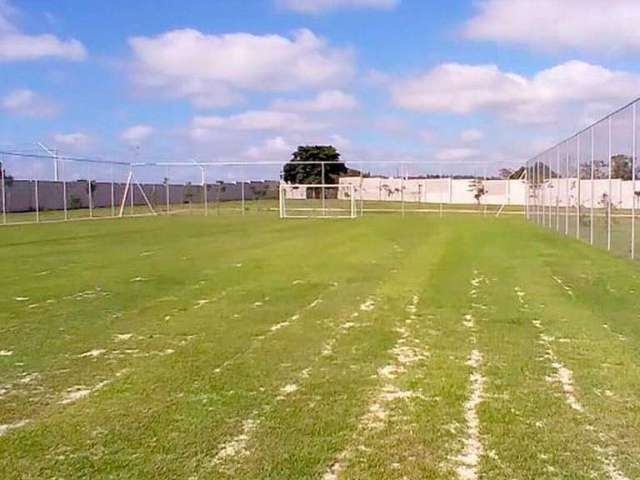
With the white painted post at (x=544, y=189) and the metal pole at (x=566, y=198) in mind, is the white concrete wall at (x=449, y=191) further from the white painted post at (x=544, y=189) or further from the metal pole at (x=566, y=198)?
the metal pole at (x=566, y=198)

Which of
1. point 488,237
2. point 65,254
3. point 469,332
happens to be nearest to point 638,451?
point 469,332

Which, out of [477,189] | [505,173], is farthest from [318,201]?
[505,173]

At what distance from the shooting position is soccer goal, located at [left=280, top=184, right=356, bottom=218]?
3697 centimetres

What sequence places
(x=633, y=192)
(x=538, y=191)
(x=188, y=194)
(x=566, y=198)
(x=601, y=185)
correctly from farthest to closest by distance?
→ (x=188, y=194) < (x=538, y=191) < (x=566, y=198) < (x=601, y=185) < (x=633, y=192)

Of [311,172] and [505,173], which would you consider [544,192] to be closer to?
[505,173]

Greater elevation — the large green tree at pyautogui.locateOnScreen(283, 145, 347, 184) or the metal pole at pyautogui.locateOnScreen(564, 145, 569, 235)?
the large green tree at pyautogui.locateOnScreen(283, 145, 347, 184)

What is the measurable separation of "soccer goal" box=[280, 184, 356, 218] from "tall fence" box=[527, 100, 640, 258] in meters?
15.1

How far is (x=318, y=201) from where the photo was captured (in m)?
39.7

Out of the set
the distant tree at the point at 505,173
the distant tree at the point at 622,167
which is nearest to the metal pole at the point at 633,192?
the distant tree at the point at 622,167

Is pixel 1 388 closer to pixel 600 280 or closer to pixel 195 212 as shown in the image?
pixel 600 280

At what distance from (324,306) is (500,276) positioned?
12.0 feet

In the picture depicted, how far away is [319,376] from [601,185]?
469 inches

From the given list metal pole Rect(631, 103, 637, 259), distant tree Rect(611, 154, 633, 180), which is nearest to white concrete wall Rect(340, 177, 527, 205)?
distant tree Rect(611, 154, 633, 180)

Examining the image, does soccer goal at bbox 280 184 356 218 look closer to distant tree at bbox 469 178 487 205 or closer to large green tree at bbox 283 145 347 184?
large green tree at bbox 283 145 347 184
